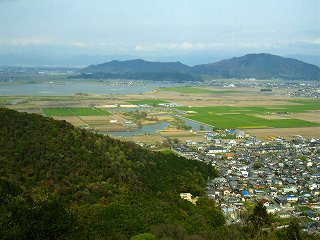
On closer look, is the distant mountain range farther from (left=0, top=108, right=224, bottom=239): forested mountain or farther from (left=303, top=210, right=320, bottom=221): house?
(left=303, top=210, right=320, bottom=221): house

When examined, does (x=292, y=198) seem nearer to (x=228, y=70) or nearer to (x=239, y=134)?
(x=239, y=134)

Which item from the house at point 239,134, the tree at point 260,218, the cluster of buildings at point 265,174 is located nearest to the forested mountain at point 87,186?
the cluster of buildings at point 265,174

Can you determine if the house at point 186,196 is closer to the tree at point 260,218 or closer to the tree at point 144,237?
the tree at point 260,218

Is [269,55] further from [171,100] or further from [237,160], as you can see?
[237,160]

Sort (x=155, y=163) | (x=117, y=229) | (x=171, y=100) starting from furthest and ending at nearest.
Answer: (x=171, y=100)
(x=155, y=163)
(x=117, y=229)

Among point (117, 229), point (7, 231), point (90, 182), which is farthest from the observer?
point (90, 182)

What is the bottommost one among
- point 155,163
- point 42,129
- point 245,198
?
point 245,198

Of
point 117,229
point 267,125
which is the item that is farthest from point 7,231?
point 267,125

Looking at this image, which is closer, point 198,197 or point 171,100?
point 198,197
